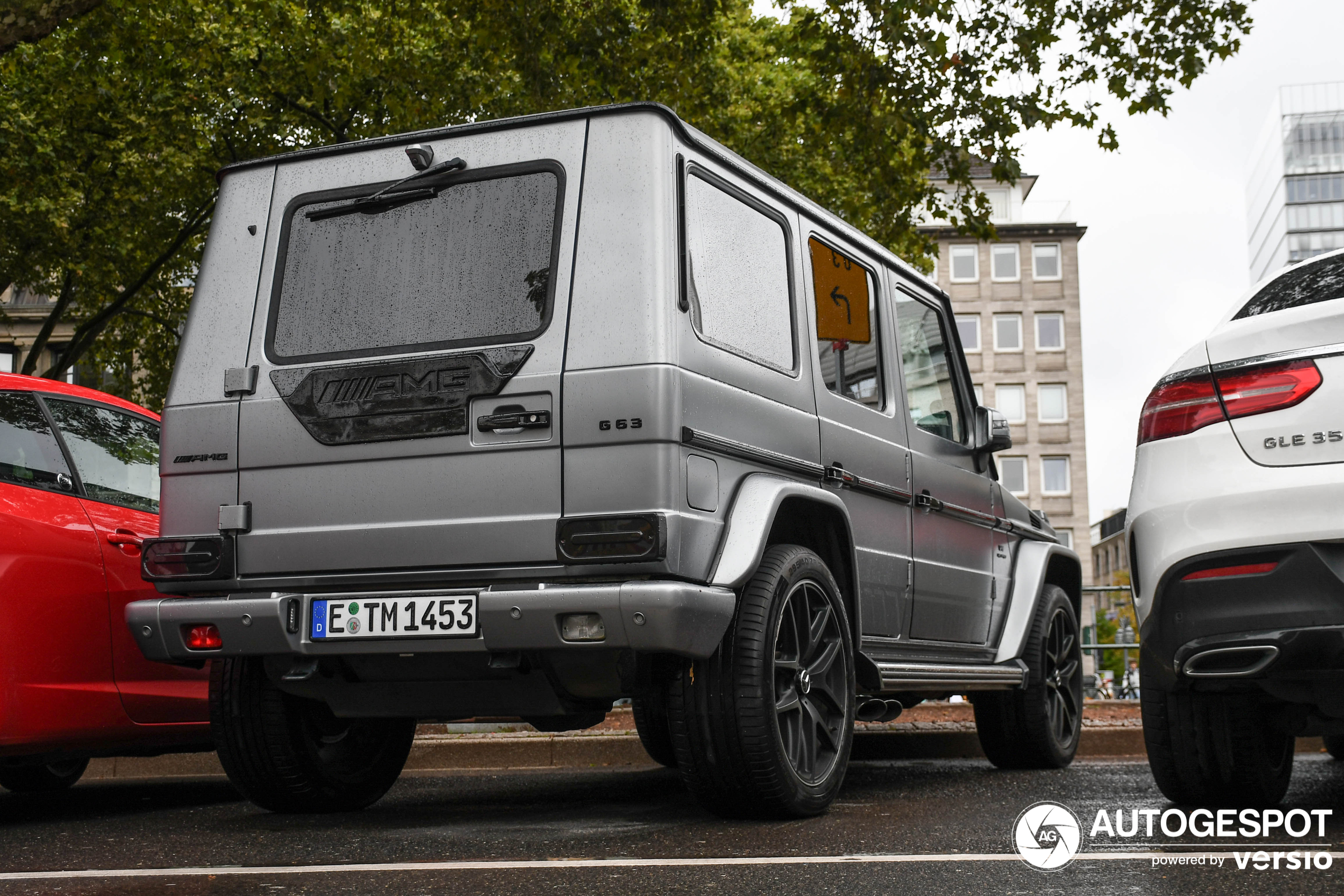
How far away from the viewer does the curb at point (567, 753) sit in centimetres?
816

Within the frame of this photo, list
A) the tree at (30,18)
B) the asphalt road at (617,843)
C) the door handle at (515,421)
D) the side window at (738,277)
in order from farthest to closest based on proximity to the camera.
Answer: the tree at (30,18)
the side window at (738,277)
the door handle at (515,421)
the asphalt road at (617,843)

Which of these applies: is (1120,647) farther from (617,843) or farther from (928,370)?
(617,843)

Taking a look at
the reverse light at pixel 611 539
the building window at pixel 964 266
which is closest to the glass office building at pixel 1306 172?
the building window at pixel 964 266

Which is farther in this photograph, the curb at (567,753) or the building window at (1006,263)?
the building window at (1006,263)

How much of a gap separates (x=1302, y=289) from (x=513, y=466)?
7.88ft

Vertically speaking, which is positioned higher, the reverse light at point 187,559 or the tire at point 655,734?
the reverse light at point 187,559

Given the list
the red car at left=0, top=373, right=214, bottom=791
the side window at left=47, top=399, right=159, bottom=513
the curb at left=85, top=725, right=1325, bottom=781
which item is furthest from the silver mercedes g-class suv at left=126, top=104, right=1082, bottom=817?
the curb at left=85, top=725, right=1325, bottom=781

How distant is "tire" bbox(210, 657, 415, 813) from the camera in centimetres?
501

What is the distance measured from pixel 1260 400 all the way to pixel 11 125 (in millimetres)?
17328

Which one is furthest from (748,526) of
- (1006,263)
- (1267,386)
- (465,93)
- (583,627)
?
(1006,263)

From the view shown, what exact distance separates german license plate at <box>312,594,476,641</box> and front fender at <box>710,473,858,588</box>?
0.76 metres

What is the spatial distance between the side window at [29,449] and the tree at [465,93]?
7.38 m

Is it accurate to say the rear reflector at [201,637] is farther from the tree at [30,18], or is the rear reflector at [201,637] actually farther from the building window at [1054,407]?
the building window at [1054,407]

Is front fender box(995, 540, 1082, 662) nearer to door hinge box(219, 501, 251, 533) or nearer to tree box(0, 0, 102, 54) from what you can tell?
door hinge box(219, 501, 251, 533)
